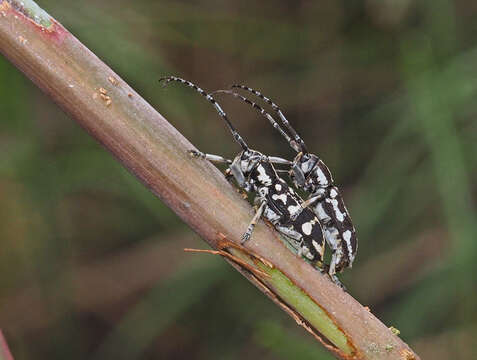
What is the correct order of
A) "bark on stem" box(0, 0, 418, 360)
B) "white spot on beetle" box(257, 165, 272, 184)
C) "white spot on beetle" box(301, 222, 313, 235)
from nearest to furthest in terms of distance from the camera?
1. "bark on stem" box(0, 0, 418, 360)
2. "white spot on beetle" box(301, 222, 313, 235)
3. "white spot on beetle" box(257, 165, 272, 184)

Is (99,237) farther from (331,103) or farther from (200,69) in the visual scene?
(331,103)

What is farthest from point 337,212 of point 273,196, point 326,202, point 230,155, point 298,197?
point 230,155

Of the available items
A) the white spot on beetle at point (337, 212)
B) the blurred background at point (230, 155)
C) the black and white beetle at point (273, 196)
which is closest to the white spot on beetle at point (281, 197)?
the black and white beetle at point (273, 196)

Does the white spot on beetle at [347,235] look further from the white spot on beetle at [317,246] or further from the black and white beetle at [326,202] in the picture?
the white spot on beetle at [317,246]

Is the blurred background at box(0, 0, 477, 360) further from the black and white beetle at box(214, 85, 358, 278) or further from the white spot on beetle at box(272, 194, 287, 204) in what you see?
the white spot on beetle at box(272, 194, 287, 204)

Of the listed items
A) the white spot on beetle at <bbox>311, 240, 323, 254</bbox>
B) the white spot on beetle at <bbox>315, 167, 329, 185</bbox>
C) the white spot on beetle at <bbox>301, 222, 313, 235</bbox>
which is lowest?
the white spot on beetle at <bbox>311, 240, 323, 254</bbox>

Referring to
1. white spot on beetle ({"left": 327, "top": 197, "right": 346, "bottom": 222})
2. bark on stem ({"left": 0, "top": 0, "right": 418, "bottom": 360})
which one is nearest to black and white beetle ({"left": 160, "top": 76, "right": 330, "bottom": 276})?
white spot on beetle ({"left": 327, "top": 197, "right": 346, "bottom": 222})
